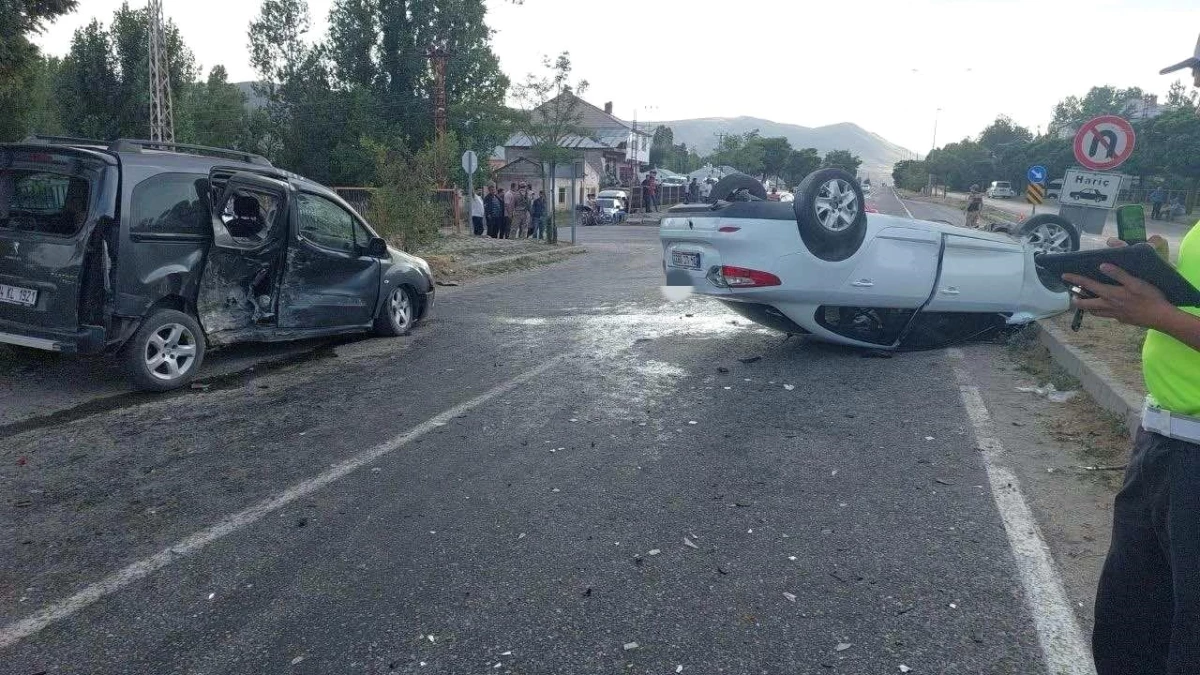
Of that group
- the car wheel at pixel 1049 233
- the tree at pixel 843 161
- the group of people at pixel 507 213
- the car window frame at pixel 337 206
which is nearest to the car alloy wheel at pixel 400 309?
the car window frame at pixel 337 206

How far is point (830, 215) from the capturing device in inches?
292

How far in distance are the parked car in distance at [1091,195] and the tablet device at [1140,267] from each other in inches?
404

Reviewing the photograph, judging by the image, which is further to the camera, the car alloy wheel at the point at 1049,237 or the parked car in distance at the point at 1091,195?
the parked car in distance at the point at 1091,195

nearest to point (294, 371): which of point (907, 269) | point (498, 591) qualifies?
point (498, 591)

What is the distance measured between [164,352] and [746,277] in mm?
5062

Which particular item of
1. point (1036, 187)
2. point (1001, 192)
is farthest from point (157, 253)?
point (1001, 192)

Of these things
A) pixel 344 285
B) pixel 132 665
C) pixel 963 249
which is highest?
pixel 963 249

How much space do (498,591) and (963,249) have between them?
631cm

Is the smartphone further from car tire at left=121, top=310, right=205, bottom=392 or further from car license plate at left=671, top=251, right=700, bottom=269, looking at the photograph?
car tire at left=121, top=310, right=205, bottom=392

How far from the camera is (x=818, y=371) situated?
7531 mm

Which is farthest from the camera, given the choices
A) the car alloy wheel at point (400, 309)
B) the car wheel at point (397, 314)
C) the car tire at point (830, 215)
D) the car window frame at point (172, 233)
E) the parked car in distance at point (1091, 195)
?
the parked car in distance at point (1091, 195)

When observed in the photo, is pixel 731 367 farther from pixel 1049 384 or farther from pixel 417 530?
pixel 417 530

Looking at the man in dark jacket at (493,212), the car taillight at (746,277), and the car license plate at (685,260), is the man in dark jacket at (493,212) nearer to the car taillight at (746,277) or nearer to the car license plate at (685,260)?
the car license plate at (685,260)

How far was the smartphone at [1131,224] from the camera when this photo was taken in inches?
95.6
